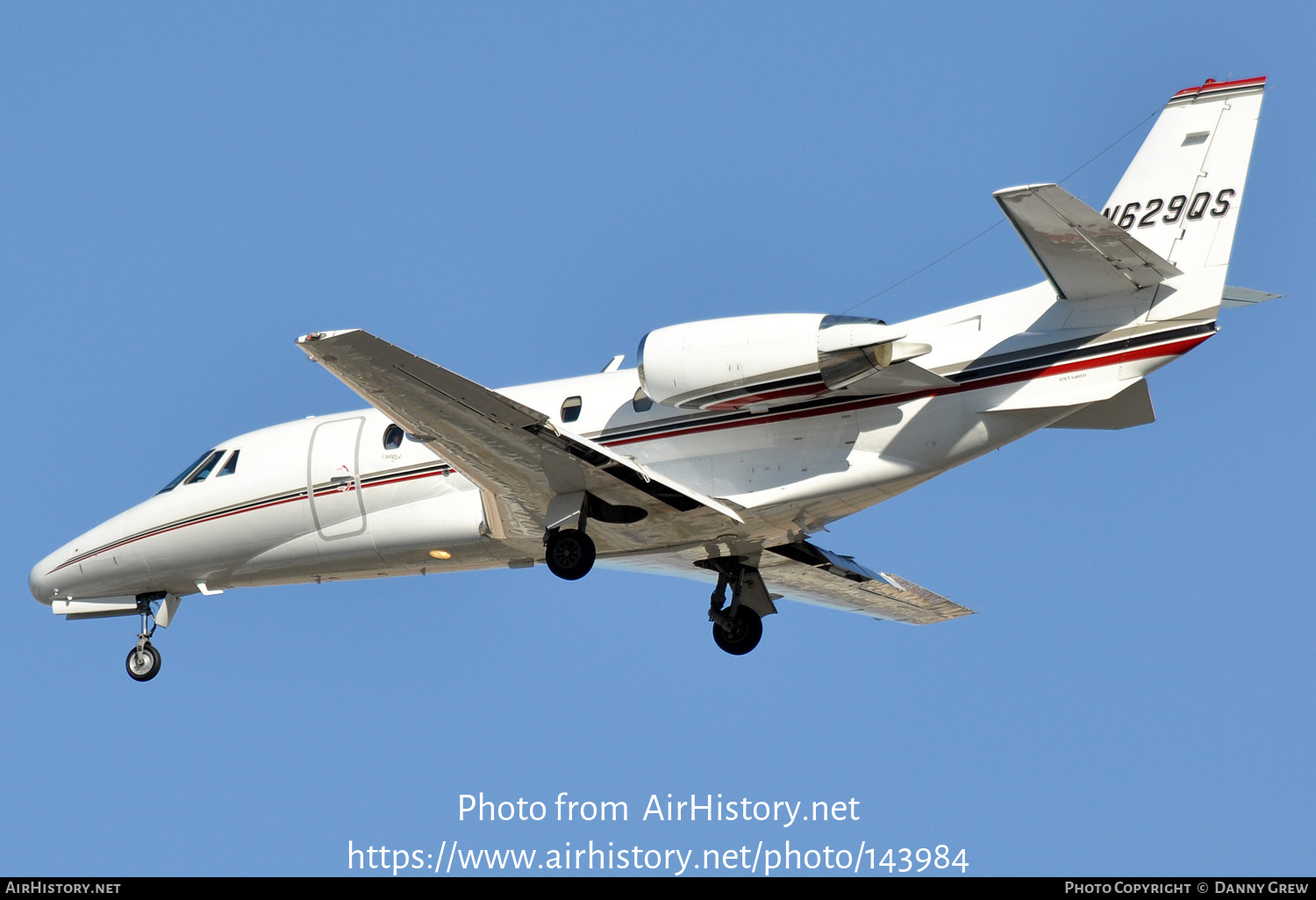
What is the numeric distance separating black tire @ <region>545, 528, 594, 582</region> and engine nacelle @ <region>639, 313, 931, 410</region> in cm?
203

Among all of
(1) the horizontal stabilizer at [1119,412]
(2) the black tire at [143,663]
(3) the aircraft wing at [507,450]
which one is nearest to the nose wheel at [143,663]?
(2) the black tire at [143,663]

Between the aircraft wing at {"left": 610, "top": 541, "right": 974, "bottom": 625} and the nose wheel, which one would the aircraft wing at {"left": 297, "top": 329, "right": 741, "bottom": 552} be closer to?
the aircraft wing at {"left": 610, "top": 541, "right": 974, "bottom": 625}

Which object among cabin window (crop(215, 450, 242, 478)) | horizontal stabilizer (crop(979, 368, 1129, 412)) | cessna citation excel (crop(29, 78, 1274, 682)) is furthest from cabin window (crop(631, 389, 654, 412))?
cabin window (crop(215, 450, 242, 478))

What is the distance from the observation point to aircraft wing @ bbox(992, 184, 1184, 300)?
14.0 meters

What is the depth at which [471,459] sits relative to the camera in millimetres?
17062

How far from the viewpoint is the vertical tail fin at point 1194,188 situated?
50.3 feet

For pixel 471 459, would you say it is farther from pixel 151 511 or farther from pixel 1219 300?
pixel 1219 300

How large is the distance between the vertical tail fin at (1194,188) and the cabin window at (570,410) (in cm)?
637

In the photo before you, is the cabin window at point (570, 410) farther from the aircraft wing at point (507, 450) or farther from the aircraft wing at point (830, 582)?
the aircraft wing at point (830, 582)

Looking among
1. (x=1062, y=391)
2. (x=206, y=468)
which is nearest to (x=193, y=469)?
(x=206, y=468)

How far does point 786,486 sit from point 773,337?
194 centimetres

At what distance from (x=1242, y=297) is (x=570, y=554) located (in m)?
7.54

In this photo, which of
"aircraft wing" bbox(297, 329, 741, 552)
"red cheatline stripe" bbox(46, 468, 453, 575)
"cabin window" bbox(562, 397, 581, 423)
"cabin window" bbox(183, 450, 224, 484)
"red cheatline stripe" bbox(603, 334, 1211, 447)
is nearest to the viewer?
"red cheatline stripe" bbox(603, 334, 1211, 447)

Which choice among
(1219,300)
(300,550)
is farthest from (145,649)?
(1219,300)
